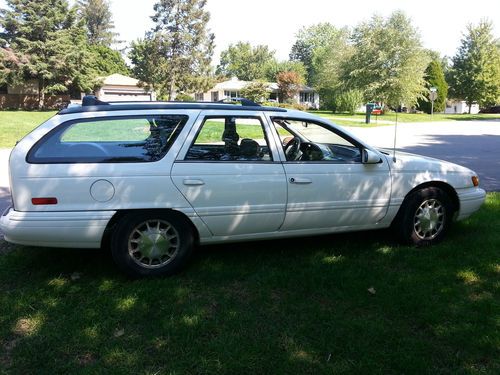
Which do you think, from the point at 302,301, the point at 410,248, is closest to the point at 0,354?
the point at 302,301

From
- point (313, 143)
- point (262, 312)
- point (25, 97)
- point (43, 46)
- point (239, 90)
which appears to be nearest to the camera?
point (262, 312)

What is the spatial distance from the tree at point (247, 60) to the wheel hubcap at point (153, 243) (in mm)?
88634

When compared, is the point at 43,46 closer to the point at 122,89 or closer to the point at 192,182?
the point at 122,89

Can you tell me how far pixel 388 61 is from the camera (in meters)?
33.9

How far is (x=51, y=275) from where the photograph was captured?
4.29m

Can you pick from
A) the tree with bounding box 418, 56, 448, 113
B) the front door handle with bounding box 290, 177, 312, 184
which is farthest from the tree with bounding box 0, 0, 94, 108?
the front door handle with bounding box 290, 177, 312, 184

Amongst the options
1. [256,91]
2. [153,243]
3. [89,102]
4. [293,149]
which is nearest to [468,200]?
[293,149]

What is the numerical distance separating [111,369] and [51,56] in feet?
153

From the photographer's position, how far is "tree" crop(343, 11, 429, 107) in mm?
33656

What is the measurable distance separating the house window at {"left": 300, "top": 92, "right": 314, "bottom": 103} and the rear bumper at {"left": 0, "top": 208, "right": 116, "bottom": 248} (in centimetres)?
6675

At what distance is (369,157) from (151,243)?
7.35 feet

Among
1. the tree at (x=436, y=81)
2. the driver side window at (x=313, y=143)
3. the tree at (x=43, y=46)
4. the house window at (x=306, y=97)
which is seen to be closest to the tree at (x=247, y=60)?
the house window at (x=306, y=97)

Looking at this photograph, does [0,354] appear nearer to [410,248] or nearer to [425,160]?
[410,248]

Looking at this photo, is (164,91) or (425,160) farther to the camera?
(164,91)
